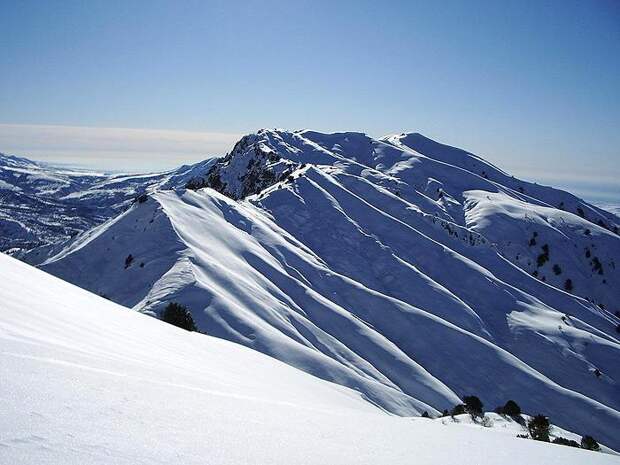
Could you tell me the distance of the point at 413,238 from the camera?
103 meters

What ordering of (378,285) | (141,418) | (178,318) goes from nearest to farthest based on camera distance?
(141,418) → (178,318) → (378,285)

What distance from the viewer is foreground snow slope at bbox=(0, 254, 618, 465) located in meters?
4.20

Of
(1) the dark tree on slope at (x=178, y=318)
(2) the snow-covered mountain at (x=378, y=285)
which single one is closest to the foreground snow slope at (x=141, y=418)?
(1) the dark tree on slope at (x=178, y=318)

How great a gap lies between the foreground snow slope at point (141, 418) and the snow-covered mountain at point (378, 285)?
2847 centimetres

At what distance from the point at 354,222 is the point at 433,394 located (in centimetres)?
5511

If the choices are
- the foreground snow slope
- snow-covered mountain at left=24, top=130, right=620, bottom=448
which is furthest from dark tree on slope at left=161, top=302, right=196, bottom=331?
the foreground snow slope

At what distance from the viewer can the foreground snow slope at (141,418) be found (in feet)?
13.8

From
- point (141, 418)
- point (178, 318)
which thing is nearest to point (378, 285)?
point (178, 318)

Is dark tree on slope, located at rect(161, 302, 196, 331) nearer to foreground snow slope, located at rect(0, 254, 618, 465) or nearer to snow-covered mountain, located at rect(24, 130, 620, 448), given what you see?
snow-covered mountain, located at rect(24, 130, 620, 448)

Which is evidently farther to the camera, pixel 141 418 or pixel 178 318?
pixel 178 318

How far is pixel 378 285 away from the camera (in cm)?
8488

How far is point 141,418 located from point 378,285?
3206 inches

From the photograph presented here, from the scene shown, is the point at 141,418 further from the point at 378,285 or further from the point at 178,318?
the point at 378,285

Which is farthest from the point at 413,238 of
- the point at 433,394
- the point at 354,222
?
the point at 433,394
